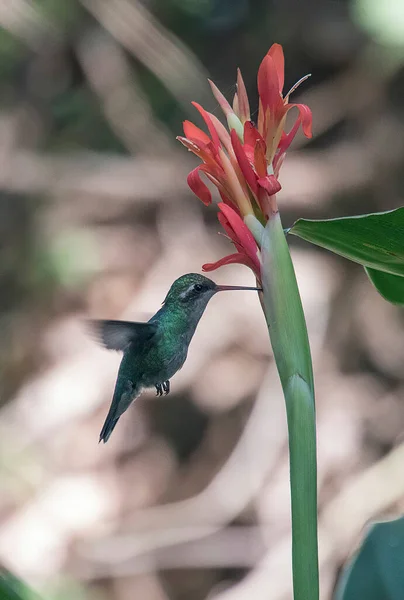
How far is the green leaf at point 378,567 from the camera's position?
0.64 m

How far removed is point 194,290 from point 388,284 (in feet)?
0.75

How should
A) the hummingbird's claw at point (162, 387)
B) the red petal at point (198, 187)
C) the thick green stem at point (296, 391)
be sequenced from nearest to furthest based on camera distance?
the thick green stem at point (296, 391)
the red petal at point (198, 187)
the hummingbird's claw at point (162, 387)

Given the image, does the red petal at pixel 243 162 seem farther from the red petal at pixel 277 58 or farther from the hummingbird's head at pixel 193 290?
the hummingbird's head at pixel 193 290

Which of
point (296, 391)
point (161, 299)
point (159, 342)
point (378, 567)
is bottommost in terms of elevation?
point (378, 567)

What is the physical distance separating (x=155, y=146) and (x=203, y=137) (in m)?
1.76

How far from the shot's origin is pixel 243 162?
1.69 ft

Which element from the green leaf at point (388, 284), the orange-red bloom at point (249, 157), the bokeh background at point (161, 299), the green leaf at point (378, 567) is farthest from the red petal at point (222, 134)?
the bokeh background at point (161, 299)

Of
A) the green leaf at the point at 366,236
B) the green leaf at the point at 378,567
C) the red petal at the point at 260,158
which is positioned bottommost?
the green leaf at the point at 378,567

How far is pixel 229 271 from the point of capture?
2.12m

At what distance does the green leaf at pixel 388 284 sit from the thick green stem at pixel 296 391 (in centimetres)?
16

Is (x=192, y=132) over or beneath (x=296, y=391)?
over

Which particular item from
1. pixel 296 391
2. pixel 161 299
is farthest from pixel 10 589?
pixel 161 299

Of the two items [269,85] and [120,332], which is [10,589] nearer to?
Result: [120,332]

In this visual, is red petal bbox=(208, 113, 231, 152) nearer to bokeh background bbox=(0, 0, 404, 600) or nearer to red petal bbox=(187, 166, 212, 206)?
red petal bbox=(187, 166, 212, 206)
